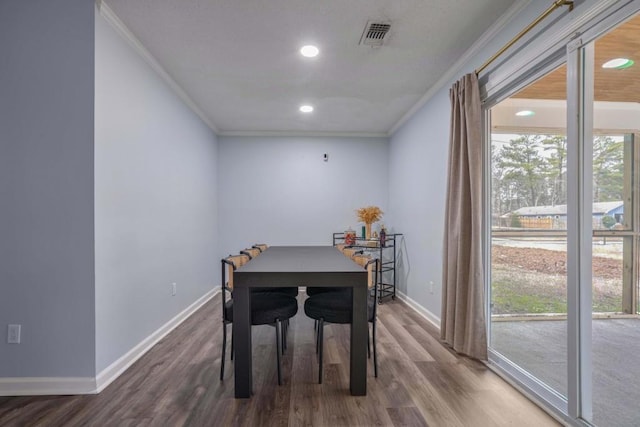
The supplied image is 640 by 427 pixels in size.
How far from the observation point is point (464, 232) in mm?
2646

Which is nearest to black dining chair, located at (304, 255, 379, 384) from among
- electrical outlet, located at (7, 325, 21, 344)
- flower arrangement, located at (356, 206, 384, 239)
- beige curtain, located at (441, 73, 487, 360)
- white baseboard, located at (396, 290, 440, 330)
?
beige curtain, located at (441, 73, 487, 360)

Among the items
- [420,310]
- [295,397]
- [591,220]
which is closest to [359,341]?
[295,397]

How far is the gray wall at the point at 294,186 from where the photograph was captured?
5242 mm

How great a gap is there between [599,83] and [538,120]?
730mm

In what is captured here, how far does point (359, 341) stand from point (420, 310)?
2053mm

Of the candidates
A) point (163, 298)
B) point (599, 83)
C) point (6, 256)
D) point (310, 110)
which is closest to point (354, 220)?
point (310, 110)

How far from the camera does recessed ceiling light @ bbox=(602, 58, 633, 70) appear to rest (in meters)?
1.82

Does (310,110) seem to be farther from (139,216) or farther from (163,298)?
(163,298)

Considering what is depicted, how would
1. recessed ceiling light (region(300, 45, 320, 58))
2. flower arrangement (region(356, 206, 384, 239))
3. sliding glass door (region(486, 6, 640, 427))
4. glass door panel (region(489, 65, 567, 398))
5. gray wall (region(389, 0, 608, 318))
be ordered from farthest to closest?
flower arrangement (region(356, 206, 384, 239)) → gray wall (region(389, 0, 608, 318)) → recessed ceiling light (region(300, 45, 320, 58)) → glass door panel (region(489, 65, 567, 398)) → sliding glass door (region(486, 6, 640, 427))

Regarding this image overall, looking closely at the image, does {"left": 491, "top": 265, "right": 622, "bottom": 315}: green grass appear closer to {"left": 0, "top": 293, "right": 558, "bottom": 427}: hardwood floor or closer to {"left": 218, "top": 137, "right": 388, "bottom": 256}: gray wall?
{"left": 0, "top": 293, "right": 558, "bottom": 427}: hardwood floor

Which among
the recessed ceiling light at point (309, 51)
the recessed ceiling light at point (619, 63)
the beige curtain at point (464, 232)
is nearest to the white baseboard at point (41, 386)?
the beige curtain at point (464, 232)

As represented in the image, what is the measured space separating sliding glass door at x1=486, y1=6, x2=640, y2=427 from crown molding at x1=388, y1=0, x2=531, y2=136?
48 cm

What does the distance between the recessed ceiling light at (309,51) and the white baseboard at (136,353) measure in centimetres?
282

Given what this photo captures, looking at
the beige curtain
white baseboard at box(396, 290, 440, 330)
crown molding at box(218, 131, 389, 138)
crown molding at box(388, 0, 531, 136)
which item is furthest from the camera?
crown molding at box(218, 131, 389, 138)
